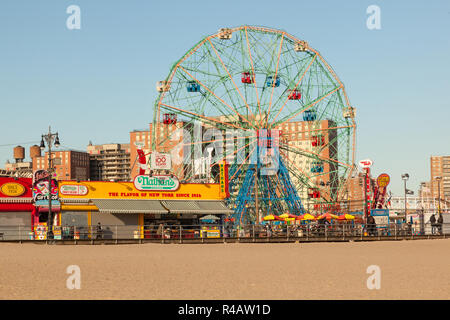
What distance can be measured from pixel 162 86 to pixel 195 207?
13082 mm

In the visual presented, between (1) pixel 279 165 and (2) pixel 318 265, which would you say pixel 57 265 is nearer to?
(2) pixel 318 265

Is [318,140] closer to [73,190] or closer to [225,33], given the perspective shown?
[225,33]

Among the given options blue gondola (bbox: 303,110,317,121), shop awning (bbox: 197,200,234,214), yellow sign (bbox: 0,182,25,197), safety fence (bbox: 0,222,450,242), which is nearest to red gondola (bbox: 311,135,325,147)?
blue gondola (bbox: 303,110,317,121)

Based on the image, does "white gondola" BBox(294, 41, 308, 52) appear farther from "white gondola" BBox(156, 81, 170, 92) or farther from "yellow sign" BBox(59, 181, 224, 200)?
"yellow sign" BBox(59, 181, 224, 200)

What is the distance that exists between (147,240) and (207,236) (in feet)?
21.0

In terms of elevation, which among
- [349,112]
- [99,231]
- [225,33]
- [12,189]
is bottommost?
[99,231]

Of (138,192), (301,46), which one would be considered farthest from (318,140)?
(138,192)

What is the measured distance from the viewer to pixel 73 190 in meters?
53.9

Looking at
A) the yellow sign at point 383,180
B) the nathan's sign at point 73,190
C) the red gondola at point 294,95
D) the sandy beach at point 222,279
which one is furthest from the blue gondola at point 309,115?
the sandy beach at point 222,279

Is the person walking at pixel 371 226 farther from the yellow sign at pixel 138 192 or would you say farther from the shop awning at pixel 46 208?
the shop awning at pixel 46 208

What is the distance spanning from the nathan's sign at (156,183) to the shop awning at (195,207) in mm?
1244

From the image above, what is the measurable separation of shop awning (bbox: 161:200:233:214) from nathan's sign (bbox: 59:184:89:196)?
6370mm
